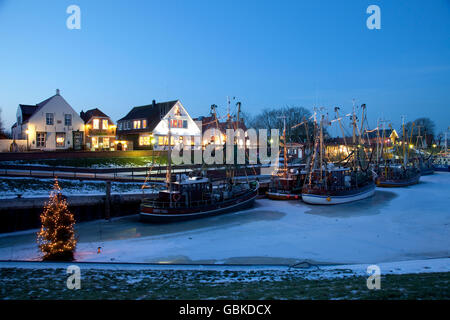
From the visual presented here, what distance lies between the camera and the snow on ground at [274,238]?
651 inches

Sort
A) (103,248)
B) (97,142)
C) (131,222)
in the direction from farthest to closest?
1. (97,142)
2. (131,222)
3. (103,248)

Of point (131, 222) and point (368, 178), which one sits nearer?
point (131, 222)

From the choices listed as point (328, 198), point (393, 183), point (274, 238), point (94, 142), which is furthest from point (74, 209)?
point (393, 183)

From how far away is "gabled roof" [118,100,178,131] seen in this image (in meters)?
54.9

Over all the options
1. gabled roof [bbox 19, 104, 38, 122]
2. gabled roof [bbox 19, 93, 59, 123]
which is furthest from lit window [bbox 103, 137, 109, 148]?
gabled roof [bbox 19, 104, 38, 122]

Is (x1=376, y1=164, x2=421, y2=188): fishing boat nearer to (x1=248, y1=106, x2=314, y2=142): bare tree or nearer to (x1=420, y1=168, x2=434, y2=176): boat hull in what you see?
(x1=420, y1=168, x2=434, y2=176): boat hull

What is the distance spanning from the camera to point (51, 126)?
45688mm

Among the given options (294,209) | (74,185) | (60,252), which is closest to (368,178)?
(294,209)

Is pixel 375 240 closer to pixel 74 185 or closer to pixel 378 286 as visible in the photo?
pixel 378 286

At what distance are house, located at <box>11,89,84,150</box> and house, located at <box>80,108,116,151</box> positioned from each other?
5.58 ft

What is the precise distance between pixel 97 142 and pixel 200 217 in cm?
3192

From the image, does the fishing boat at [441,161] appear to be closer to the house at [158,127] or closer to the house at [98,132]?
the house at [158,127]

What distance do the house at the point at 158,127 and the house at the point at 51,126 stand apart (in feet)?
33.3

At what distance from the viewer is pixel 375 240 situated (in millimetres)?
19500
